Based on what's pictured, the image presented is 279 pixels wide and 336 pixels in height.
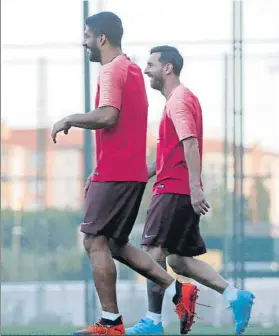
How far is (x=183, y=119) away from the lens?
22.6 feet

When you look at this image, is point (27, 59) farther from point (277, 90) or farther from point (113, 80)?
point (113, 80)

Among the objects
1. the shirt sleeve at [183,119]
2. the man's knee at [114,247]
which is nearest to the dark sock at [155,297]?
the man's knee at [114,247]

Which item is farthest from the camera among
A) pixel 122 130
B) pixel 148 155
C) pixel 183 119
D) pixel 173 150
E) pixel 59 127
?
pixel 148 155

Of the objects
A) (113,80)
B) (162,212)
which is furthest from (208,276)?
(113,80)

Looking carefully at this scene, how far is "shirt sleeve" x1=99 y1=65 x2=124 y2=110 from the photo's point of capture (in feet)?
20.8

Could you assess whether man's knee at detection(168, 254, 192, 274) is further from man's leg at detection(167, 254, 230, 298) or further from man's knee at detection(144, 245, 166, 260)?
man's knee at detection(144, 245, 166, 260)

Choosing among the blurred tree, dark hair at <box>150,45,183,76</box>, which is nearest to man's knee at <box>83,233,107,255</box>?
dark hair at <box>150,45,183,76</box>

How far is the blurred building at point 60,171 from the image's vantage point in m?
12.8

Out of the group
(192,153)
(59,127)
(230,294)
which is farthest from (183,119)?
→ (230,294)

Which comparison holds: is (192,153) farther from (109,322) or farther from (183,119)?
(109,322)

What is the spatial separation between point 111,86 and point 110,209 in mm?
603

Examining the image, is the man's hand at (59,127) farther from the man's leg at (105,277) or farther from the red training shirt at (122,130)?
the man's leg at (105,277)

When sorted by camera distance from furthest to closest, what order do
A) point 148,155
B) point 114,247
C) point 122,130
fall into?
point 148,155, point 114,247, point 122,130

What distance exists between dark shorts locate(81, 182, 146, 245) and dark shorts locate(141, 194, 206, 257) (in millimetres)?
663
